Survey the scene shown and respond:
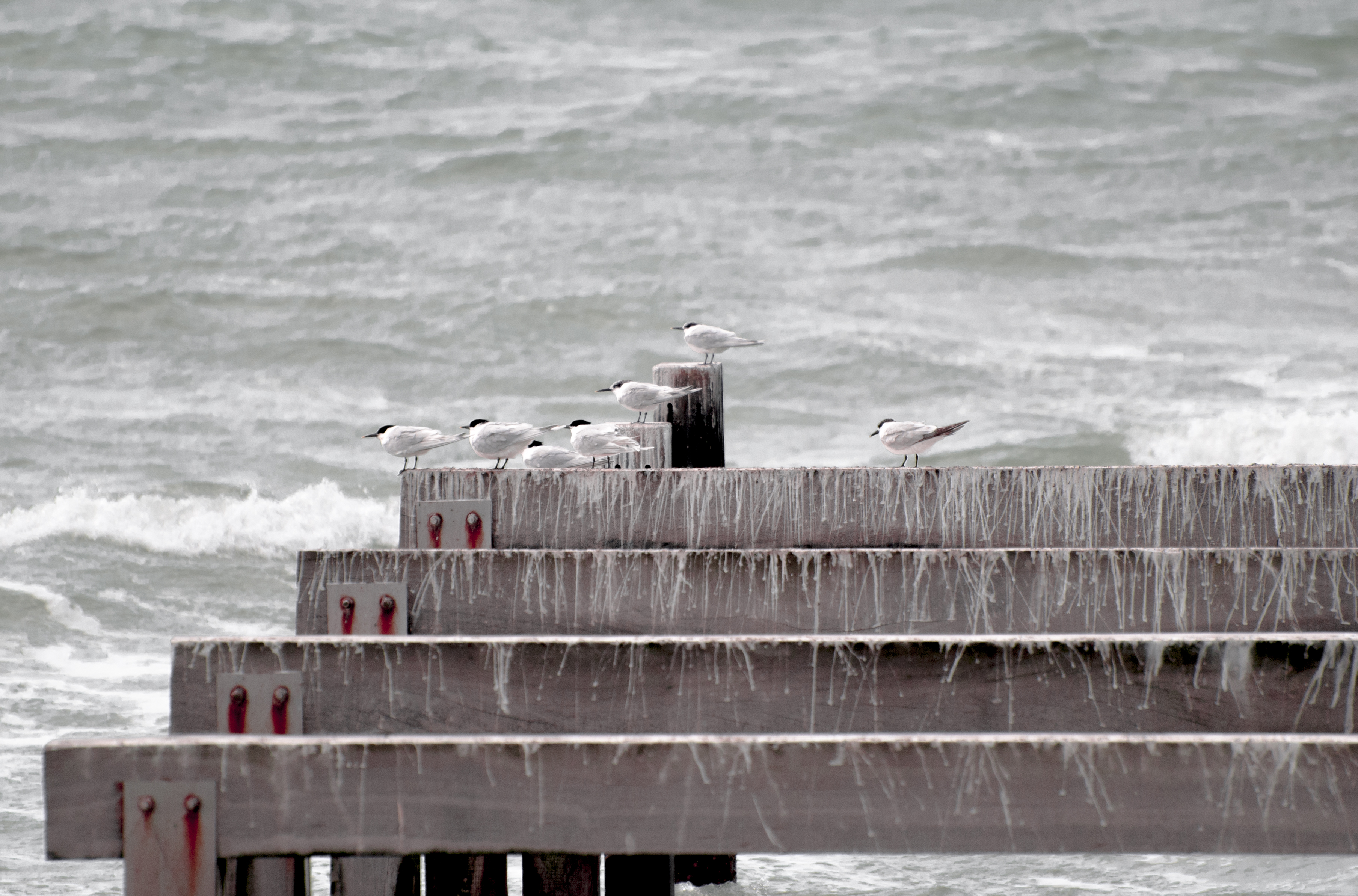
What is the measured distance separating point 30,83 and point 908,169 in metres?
15.2

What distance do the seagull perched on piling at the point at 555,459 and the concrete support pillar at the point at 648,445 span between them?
0.14 metres

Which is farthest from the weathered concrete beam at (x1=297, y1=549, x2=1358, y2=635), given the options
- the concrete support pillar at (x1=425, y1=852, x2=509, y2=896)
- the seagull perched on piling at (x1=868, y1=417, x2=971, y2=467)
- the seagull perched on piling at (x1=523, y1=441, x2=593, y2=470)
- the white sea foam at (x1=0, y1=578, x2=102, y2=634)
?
the white sea foam at (x1=0, y1=578, x2=102, y2=634)

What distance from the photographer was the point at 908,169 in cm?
2298

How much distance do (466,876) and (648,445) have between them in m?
2.43

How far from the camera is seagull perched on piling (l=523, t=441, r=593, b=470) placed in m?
5.98

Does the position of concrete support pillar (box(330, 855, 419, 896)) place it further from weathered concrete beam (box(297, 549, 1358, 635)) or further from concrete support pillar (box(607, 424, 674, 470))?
concrete support pillar (box(607, 424, 674, 470))

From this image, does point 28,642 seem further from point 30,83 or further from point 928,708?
point 30,83

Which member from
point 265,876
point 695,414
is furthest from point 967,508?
point 265,876

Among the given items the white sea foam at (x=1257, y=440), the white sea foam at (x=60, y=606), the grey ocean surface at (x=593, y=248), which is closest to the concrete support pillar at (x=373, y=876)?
the grey ocean surface at (x=593, y=248)

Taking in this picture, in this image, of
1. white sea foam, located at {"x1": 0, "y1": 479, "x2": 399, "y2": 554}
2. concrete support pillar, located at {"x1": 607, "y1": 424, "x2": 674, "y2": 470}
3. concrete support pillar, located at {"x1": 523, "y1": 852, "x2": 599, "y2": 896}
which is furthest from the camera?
white sea foam, located at {"x1": 0, "y1": 479, "x2": 399, "y2": 554}

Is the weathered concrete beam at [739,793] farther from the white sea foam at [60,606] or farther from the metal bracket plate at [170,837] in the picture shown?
the white sea foam at [60,606]

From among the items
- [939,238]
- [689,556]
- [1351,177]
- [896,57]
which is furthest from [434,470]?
[896,57]

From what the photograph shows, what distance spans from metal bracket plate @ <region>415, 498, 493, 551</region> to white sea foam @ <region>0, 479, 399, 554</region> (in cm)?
759

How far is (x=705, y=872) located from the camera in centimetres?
584
